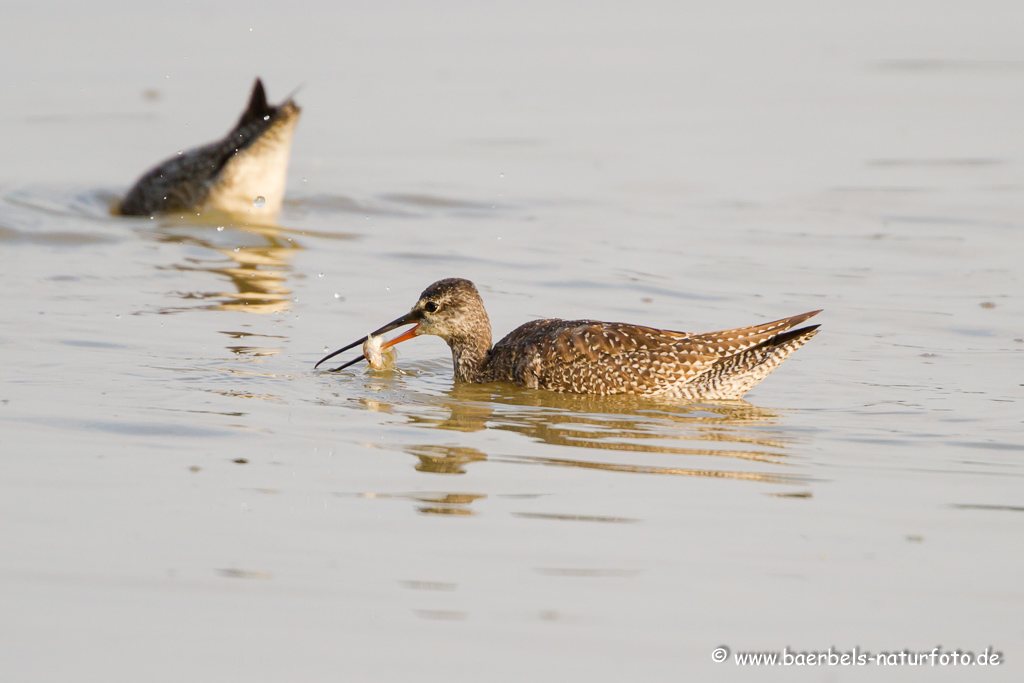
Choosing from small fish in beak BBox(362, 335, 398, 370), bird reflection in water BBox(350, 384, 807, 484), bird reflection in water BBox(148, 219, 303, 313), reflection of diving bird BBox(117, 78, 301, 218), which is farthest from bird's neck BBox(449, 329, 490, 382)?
reflection of diving bird BBox(117, 78, 301, 218)

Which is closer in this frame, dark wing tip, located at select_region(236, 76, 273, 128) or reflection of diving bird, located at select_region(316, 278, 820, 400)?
reflection of diving bird, located at select_region(316, 278, 820, 400)

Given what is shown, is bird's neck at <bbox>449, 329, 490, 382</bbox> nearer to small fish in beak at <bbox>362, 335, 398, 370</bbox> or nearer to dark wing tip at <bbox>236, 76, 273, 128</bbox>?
small fish in beak at <bbox>362, 335, 398, 370</bbox>

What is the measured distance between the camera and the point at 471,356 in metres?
9.40

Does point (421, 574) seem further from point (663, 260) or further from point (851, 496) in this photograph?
point (663, 260)

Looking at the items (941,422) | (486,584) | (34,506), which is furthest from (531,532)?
(941,422)

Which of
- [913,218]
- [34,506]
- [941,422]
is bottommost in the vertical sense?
[34,506]

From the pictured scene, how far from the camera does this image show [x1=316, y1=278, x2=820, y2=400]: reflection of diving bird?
8562 mm

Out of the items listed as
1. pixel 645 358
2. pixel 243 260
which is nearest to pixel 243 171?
pixel 243 260

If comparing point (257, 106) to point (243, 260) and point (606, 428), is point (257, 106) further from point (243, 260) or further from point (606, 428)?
point (606, 428)

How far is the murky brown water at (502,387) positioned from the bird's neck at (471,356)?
0.49 ft

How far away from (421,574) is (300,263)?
747 centimetres

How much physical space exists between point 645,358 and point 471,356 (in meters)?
1.32

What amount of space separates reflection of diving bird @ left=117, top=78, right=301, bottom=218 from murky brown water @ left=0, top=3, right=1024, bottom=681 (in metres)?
0.40

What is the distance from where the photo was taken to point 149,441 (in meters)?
6.91
